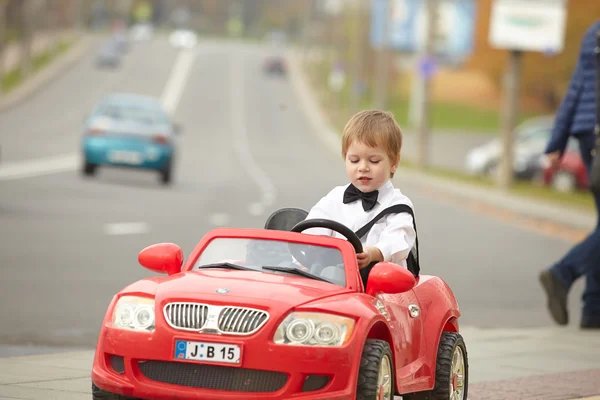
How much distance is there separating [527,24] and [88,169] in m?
12.6

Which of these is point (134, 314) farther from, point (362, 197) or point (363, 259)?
point (362, 197)

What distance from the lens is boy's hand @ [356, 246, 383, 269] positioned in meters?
5.83

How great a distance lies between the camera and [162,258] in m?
5.80

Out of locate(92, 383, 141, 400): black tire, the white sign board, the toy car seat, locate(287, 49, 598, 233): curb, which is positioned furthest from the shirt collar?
the white sign board

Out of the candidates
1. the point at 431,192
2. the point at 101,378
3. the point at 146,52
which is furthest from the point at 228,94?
the point at 101,378

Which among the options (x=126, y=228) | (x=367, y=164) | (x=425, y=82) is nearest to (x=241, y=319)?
(x=367, y=164)

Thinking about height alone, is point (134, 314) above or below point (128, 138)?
above

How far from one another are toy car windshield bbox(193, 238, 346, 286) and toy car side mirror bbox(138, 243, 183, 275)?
89mm

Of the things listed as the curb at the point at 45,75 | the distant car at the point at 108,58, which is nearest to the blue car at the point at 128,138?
the curb at the point at 45,75

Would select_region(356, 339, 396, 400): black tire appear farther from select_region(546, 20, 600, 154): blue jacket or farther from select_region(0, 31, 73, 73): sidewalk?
select_region(0, 31, 73, 73): sidewalk

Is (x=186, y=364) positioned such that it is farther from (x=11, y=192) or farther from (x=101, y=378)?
(x=11, y=192)

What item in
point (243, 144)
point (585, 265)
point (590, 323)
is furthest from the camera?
point (243, 144)

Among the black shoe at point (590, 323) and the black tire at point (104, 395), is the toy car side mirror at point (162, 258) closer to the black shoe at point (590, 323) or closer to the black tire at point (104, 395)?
the black tire at point (104, 395)

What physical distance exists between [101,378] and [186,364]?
34cm
